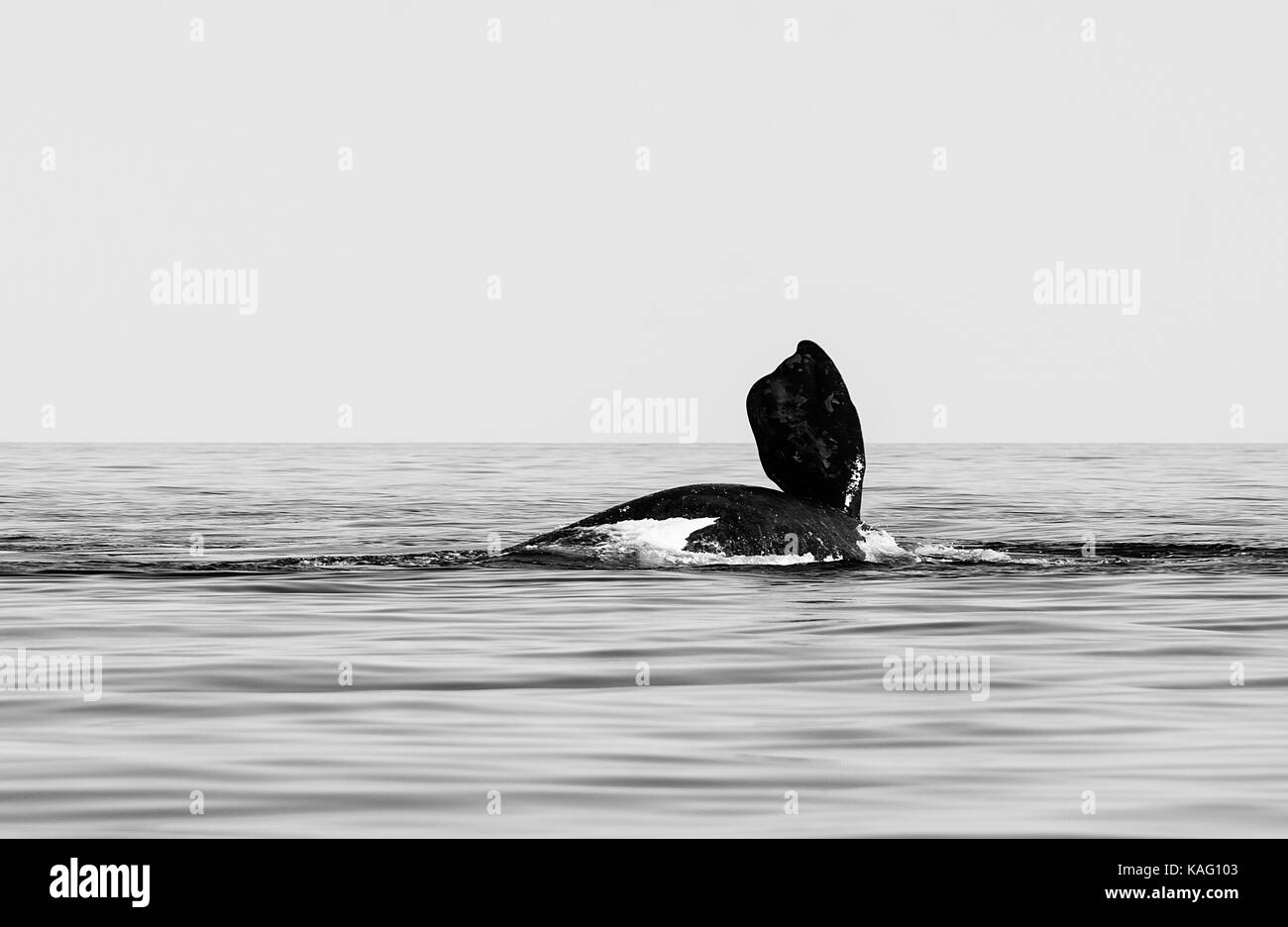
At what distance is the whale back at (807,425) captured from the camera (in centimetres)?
1802

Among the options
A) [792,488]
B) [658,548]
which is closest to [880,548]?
[792,488]

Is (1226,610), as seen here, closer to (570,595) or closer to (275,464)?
(570,595)

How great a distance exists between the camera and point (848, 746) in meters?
9.76

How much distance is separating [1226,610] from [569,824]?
914 centimetres

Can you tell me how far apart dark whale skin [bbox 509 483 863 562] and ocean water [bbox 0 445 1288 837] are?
22 cm

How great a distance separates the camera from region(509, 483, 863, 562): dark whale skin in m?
18.1

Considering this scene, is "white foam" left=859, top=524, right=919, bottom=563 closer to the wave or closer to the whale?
the wave

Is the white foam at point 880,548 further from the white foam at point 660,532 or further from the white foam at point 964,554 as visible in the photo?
the white foam at point 660,532

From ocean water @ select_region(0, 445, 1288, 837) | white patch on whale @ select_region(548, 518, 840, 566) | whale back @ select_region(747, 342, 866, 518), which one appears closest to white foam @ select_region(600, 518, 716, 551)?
white patch on whale @ select_region(548, 518, 840, 566)

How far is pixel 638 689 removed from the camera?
11.7 metres

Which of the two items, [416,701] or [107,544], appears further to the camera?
[107,544]

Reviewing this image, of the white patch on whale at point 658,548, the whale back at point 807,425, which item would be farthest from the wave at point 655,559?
the whale back at point 807,425
